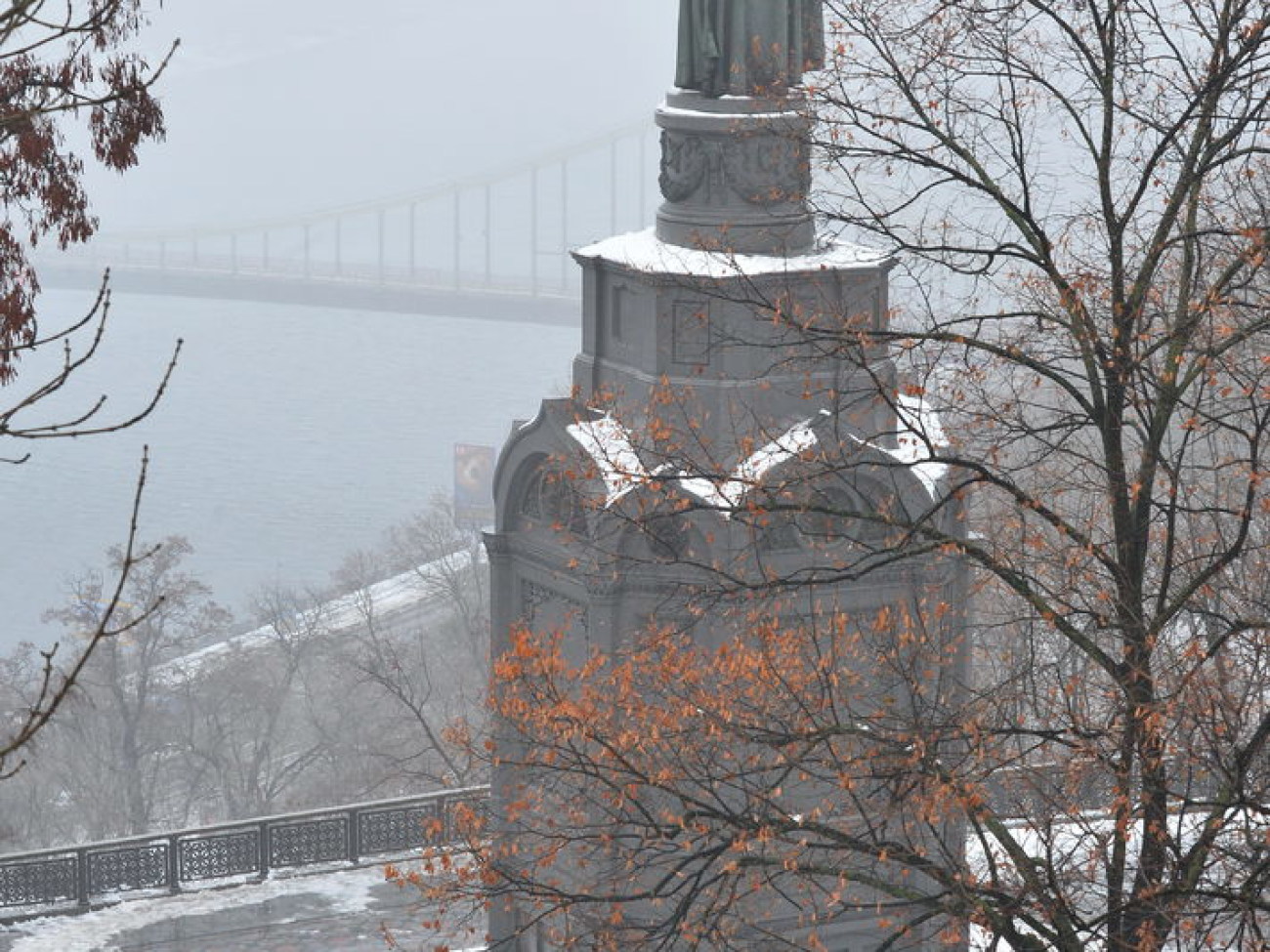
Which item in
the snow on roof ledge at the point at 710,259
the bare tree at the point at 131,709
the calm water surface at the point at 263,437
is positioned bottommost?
the calm water surface at the point at 263,437

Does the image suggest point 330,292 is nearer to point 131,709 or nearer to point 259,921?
point 131,709

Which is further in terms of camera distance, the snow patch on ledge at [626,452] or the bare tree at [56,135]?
the snow patch on ledge at [626,452]

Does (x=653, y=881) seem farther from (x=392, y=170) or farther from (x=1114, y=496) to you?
(x=392, y=170)

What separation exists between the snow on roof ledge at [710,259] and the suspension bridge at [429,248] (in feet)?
214

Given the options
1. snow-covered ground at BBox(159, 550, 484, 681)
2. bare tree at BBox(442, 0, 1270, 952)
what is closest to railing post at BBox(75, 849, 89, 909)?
bare tree at BBox(442, 0, 1270, 952)

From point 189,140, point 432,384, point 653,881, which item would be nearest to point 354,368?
point 432,384

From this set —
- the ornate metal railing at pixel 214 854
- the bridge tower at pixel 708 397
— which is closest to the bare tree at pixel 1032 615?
the bridge tower at pixel 708 397

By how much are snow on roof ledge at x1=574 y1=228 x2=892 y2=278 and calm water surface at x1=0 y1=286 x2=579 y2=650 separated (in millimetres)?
38263

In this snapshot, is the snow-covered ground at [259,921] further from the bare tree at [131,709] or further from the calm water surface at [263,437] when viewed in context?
the calm water surface at [263,437]

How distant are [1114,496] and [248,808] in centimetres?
2691

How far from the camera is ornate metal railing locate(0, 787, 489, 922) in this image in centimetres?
1905

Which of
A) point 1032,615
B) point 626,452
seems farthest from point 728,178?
point 1032,615

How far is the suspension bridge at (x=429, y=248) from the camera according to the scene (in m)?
82.8

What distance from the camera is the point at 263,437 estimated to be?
76.2 meters
